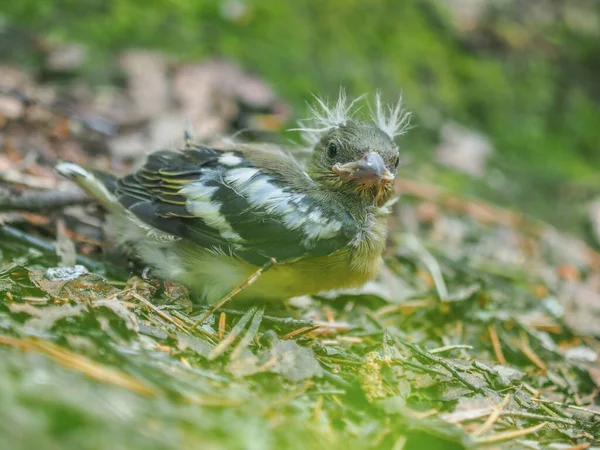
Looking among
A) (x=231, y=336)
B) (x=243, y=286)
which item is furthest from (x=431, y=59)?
(x=231, y=336)

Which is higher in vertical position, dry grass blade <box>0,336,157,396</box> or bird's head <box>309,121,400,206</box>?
bird's head <box>309,121,400,206</box>

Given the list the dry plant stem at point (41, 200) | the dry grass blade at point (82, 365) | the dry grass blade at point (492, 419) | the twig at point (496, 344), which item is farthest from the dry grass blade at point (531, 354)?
the dry plant stem at point (41, 200)

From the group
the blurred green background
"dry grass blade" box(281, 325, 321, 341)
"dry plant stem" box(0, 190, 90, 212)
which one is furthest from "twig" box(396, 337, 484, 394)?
the blurred green background

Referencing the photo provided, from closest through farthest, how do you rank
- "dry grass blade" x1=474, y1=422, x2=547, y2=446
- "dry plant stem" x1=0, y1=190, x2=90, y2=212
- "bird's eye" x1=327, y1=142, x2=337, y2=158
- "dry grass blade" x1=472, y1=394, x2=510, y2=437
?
"dry grass blade" x1=474, y1=422, x2=547, y2=446
"dry grass blade" x1=472, y1=394, x2=510, y2=437
"dry plant stem" x1=0, y1=190, x2=90, y2=212
"bird's eye" x1=327, y1=142, x2=337, y2=158

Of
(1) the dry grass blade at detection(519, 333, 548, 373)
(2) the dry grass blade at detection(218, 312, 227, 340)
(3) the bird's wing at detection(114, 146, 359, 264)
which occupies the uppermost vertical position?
(3) the bird's wing at detection(114, 146, 359, 264)

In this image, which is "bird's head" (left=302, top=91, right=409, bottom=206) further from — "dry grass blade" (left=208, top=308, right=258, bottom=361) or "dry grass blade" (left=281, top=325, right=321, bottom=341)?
"dry grass blade" (left=208, top=308, right=258, bottom=361)

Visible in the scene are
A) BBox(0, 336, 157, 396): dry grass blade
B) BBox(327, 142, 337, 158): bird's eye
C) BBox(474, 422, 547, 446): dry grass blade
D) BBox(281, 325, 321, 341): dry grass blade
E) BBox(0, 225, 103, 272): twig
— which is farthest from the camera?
BBox(327, 142, 337, 158): bird's eye

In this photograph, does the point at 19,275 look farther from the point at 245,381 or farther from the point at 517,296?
the point at 517,296

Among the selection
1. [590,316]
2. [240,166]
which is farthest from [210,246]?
[590,316]
